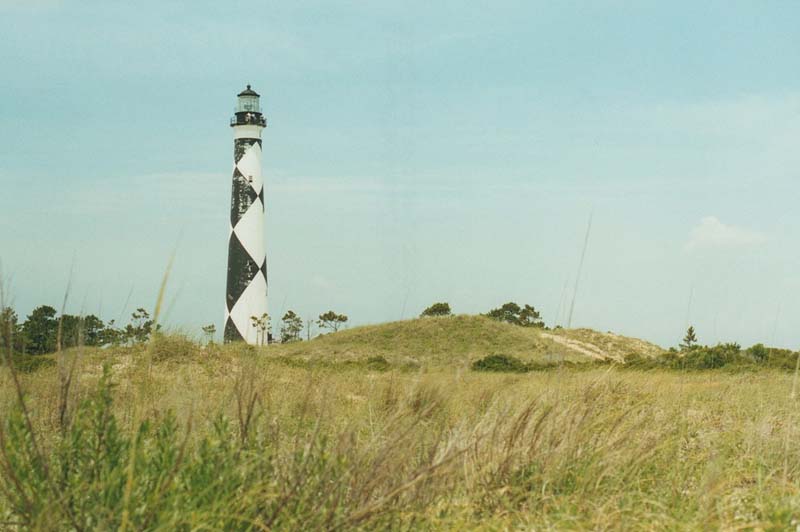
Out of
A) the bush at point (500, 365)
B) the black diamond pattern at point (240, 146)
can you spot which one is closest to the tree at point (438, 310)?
the black diamond pattern at point (240, 146)

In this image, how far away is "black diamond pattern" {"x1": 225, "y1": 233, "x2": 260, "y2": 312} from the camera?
2491cm

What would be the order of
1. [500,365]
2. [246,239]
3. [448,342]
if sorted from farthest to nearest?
[246,239], [448,342], [500,365]

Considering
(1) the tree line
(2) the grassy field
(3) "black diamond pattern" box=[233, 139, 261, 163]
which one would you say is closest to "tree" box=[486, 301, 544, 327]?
(1) the tree line

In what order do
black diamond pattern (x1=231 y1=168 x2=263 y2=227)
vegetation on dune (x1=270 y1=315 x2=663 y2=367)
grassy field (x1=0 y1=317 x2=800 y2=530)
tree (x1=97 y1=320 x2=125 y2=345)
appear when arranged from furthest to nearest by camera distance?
black diamond pattern (x1=231 y1=168 x2=263 y2=227)
vegetation on dune (x1=270 y1=315 x2=663 y2=367)
tree (x1=97 y1=320 x2=125 y2=345)
grassy field (x1=0 y1=317 x2=800 y2=530)

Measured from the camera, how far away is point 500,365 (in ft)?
50.3

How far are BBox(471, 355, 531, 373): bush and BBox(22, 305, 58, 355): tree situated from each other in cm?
739

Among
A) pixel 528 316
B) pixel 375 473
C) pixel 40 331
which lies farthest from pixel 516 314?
pixel 375 473

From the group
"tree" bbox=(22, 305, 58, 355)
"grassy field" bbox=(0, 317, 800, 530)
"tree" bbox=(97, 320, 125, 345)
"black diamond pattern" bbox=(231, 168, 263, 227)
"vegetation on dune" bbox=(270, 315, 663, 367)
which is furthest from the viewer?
"black diamond pattern" bbox=(231, 168, 263, 227)

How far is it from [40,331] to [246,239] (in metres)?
9.40

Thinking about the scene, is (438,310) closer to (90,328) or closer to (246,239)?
(246,239)

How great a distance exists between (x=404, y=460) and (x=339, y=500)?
1.36ft

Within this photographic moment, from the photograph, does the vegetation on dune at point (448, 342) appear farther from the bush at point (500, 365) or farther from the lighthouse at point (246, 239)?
the bush at point (500, 365)

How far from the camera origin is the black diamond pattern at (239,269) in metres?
24.9

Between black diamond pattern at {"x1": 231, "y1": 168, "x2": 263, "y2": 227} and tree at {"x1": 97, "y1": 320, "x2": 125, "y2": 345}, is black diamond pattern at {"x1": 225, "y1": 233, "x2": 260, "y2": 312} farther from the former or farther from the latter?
tree at {"x1": 97, "y1": 320, "x2": 125, "y2": 345}
